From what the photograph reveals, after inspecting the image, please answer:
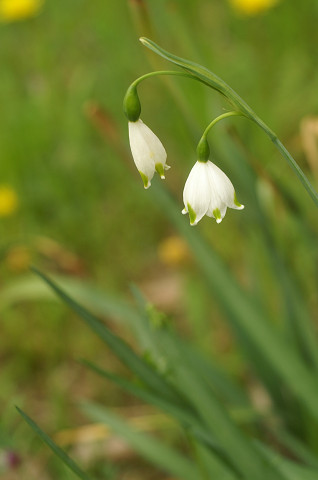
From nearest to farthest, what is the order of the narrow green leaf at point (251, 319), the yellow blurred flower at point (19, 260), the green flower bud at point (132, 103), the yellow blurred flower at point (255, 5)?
the green flower bud at point (132, 103), the narrow green leaf at point (251, 319), the yellow blurred flower at point (19, 260), the yellow blurred flower at point (255, 5)

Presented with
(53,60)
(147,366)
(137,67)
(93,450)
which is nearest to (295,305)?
(147,366)

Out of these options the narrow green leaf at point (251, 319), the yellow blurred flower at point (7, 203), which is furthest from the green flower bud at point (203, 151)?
the yellow blurred flower at point (7, 203)

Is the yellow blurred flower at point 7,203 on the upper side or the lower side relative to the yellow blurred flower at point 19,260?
upper

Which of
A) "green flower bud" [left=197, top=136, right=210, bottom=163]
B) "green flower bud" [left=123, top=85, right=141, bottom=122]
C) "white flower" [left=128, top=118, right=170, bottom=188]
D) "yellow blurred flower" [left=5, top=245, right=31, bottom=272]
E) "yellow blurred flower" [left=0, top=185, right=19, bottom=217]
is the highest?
"yellow blurred flower" [left=0, top=185, right=19, bottom=217]

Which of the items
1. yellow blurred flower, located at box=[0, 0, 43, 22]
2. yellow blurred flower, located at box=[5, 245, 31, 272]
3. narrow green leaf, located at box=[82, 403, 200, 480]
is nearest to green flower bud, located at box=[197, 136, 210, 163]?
narrow green leaf, located at box=[82, 403, 200, 480]

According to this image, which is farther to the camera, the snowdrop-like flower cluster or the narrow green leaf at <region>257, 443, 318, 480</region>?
the narrow green leaf at <region>257, 443, 318, 480</region>

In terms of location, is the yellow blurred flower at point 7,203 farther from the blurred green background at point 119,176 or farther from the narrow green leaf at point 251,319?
the narrow green leaf at point 251,319

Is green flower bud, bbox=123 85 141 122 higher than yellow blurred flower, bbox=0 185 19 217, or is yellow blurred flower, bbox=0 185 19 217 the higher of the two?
yellow blurred flower, bbox=0 185 19 217

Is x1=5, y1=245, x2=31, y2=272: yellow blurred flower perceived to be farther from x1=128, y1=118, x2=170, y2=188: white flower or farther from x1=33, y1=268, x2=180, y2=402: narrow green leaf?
x1=128, y1=118, x2=170, y2=188: white flower
